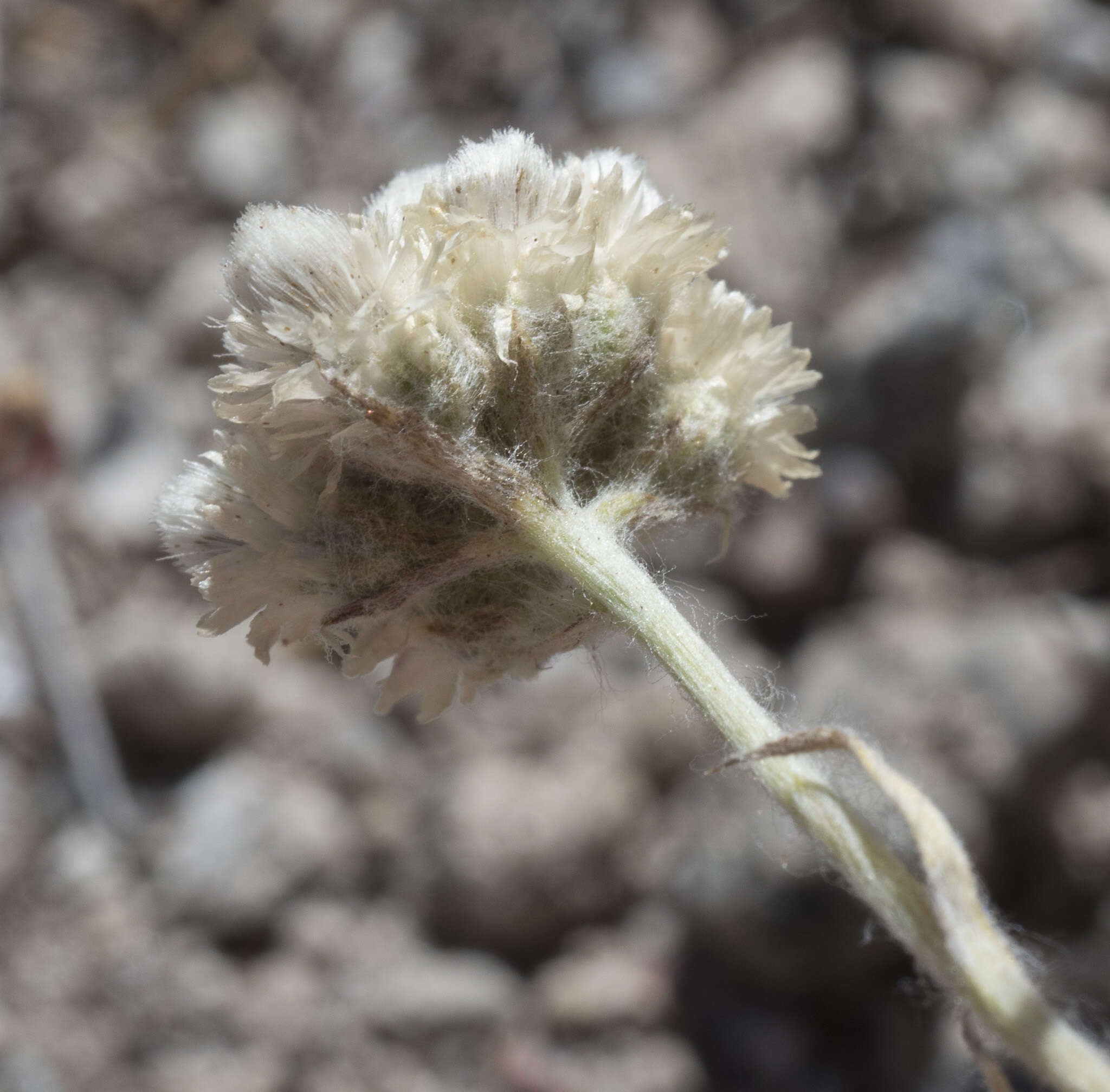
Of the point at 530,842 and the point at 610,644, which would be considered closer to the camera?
the point at 610,644

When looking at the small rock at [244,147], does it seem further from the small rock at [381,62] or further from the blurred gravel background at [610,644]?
the small rock at [381,62]

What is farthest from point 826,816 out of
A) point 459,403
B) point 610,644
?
point 610,644

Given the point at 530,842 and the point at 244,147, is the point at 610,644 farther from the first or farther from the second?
the point at 244,147


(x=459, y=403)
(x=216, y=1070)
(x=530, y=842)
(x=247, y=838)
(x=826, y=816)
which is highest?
(x=247, y=838)

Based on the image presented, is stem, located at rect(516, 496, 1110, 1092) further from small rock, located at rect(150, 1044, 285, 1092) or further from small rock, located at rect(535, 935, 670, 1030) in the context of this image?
small rock, located at rect(150, 1044, 285, 1092)

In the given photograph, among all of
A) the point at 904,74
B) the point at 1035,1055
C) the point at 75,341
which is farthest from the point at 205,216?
the point at 1035,1055

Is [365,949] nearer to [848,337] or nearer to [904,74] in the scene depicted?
[848,337]
